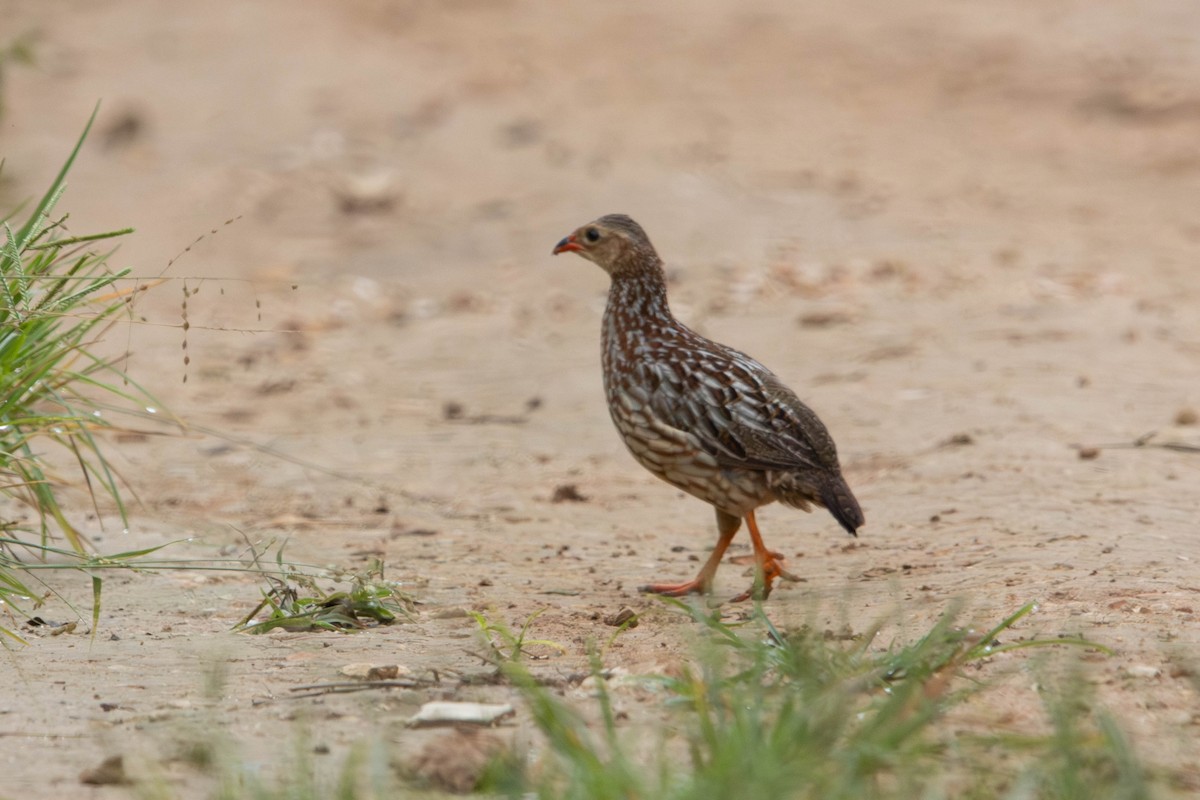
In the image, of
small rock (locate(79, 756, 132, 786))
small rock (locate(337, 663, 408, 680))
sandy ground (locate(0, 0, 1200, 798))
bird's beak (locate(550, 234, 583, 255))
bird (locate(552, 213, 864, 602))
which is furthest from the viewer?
bird's beak (locate(550, 234, 583, 255))

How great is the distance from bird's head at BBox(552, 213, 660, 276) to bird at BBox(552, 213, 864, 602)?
38 cm

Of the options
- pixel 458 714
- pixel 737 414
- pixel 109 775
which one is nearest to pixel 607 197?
pixel 737 414

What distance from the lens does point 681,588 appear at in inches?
218

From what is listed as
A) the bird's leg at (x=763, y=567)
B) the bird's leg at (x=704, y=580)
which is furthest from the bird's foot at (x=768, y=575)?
the bird's leg at (x=704, y=580)

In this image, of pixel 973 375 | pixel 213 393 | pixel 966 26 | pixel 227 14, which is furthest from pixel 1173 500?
pixel 227 14

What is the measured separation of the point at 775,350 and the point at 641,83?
6.84 m

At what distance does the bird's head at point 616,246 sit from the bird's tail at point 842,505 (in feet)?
4.37

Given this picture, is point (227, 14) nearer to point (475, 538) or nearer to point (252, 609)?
point (475, 538)

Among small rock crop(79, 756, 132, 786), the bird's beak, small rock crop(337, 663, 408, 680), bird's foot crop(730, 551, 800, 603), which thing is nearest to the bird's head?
the bird's beak

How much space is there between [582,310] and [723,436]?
5.23 meters

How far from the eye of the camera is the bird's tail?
528 centimetres

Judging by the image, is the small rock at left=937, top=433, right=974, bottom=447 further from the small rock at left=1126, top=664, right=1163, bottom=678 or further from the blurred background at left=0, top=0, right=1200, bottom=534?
the small rock at left=1126, top=664, right=1163, bottom=678

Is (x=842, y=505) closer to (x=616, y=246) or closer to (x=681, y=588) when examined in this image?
(x=681, y=588)

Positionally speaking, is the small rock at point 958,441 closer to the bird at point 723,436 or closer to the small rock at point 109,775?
the bird at point 723,436
